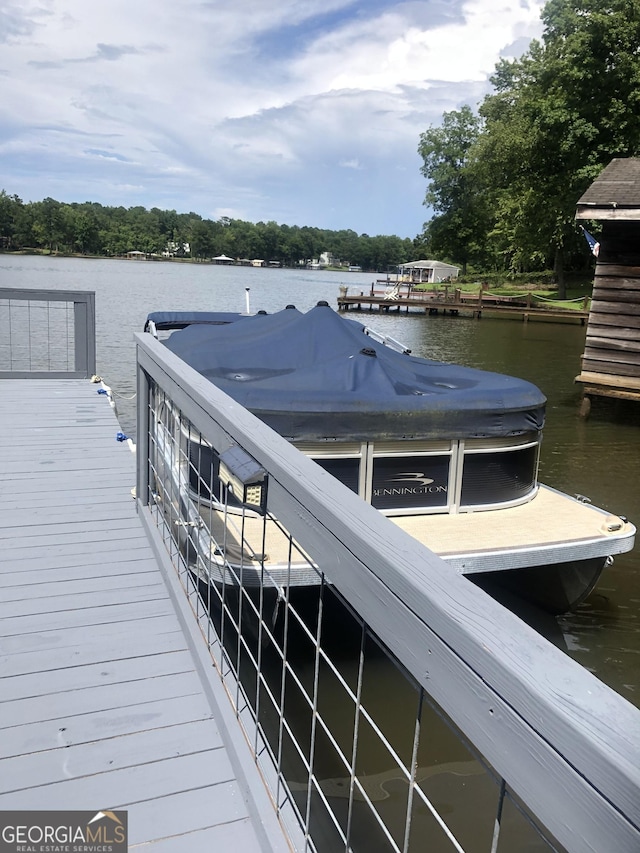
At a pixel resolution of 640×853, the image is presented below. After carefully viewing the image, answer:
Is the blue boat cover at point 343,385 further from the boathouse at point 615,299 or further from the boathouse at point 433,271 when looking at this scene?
the boathouse at point 433,271

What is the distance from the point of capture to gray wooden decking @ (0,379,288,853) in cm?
208

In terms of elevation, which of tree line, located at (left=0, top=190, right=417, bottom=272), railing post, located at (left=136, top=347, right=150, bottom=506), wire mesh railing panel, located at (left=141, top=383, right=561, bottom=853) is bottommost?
wire mesh railing panel, located at (left=141, top=383, right=561, bottom=853)

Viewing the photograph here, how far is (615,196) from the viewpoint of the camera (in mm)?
12219

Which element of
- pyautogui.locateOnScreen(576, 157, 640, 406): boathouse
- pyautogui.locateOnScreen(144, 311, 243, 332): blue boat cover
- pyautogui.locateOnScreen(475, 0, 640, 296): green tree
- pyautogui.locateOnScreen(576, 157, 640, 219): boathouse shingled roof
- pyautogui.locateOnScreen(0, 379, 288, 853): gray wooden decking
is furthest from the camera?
pyautogui.locateOnScreen(475, 0, 640, 296): green tree

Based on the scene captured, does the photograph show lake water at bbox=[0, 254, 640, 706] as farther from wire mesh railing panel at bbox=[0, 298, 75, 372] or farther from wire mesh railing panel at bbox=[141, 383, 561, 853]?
wire mesh railing panel at bbox=[141, 383, 561, 853]

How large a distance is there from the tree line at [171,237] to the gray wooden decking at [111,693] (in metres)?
107

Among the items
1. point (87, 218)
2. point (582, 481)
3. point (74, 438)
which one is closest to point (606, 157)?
point (582, 481)

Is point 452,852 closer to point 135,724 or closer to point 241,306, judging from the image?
point 135,724

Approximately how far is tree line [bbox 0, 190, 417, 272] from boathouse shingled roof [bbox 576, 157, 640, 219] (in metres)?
96.5

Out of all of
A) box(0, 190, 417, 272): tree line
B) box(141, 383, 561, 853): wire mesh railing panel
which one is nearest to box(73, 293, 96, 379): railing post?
box(141, 383, 561, 853): wire mesh railing panel

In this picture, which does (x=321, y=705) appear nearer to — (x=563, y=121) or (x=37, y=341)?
(x=37, y=341)

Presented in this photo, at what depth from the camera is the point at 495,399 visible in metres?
5.59

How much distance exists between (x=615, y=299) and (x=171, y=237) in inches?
4868

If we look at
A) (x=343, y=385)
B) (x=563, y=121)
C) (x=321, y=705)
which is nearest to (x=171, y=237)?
(x=563, y=121)
